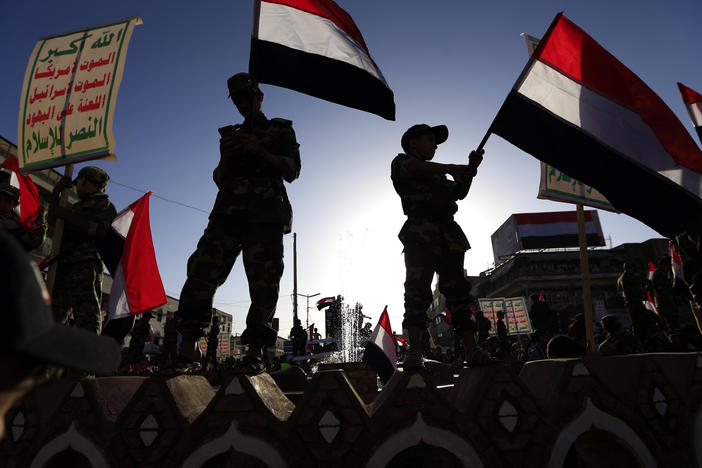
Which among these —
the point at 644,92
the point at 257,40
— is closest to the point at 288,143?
the point at 257,40

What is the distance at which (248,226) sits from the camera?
2.96 m

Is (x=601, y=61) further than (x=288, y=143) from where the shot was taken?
Yes

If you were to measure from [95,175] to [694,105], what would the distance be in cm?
631

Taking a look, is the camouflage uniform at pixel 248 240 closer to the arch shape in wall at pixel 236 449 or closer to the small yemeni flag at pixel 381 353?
the arch shape in wall at pixel 236 449

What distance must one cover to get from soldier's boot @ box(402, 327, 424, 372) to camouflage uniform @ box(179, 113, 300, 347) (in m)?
0.98

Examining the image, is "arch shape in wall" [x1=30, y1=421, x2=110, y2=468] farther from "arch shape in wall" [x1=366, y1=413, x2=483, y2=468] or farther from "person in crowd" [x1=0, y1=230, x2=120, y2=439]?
"person in crowd" [x1=0, y1=230, x2=120, y2=439]

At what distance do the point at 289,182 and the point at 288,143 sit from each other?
0.32 meters

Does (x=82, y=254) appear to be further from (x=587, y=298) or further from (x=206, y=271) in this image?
(x=587, y=298)

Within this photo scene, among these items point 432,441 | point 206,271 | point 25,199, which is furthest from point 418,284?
point 25,199

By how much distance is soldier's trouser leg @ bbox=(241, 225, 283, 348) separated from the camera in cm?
280

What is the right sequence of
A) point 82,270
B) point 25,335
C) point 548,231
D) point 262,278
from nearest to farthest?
point 25,335 < point 262,278 < point 82,270 < point 548,231

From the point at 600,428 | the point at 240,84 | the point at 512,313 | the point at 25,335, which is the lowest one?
the point at 600,428

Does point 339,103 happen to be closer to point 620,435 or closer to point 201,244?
point 201,244

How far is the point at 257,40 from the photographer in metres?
3.02
